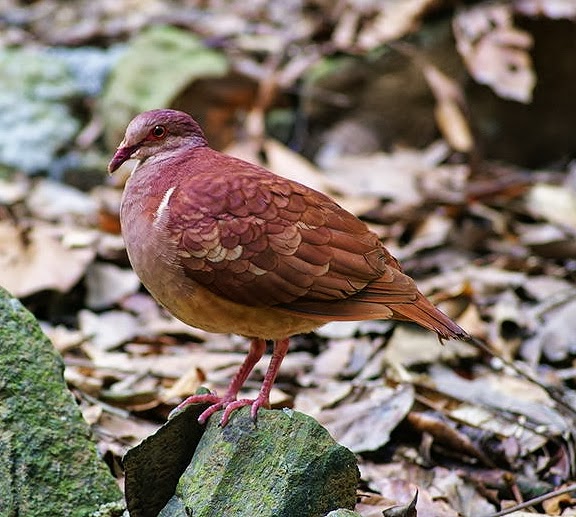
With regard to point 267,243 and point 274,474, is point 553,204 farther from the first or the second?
point 274,474

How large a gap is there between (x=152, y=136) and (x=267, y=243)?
0.75 metres

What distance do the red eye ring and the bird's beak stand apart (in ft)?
0.28

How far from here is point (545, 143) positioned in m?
8.69

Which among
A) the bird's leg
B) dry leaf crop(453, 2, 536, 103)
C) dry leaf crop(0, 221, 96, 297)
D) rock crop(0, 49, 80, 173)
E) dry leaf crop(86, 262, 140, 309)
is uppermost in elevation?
the bird's leg

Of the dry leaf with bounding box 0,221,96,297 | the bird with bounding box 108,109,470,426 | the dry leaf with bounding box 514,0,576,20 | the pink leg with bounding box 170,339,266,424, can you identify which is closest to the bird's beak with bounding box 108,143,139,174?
the bird with bounding box 108,109,470,426

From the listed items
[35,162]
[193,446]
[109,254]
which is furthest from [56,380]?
[35,162]

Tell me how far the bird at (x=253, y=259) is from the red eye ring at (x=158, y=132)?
0.18 m

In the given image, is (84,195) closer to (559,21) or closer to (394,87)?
(394,87)

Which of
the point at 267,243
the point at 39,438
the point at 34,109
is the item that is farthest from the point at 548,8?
the point at 39,438

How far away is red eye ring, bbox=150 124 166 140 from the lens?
3.86 m

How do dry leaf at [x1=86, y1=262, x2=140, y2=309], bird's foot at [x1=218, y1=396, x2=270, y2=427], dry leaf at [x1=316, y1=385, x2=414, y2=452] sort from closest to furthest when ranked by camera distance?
bird's foot at [x1=218, y1=396, x2=270, y2=427] → dry leaf at [x1=316, y1=385, x2=414, y2=452] → dry leaf at [x1=86, y1=262, x2=140, y2=309]

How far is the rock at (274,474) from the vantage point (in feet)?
10.3

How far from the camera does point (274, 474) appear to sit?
3.17 m

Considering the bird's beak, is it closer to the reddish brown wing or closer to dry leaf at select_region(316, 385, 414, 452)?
the reddish brown wing
